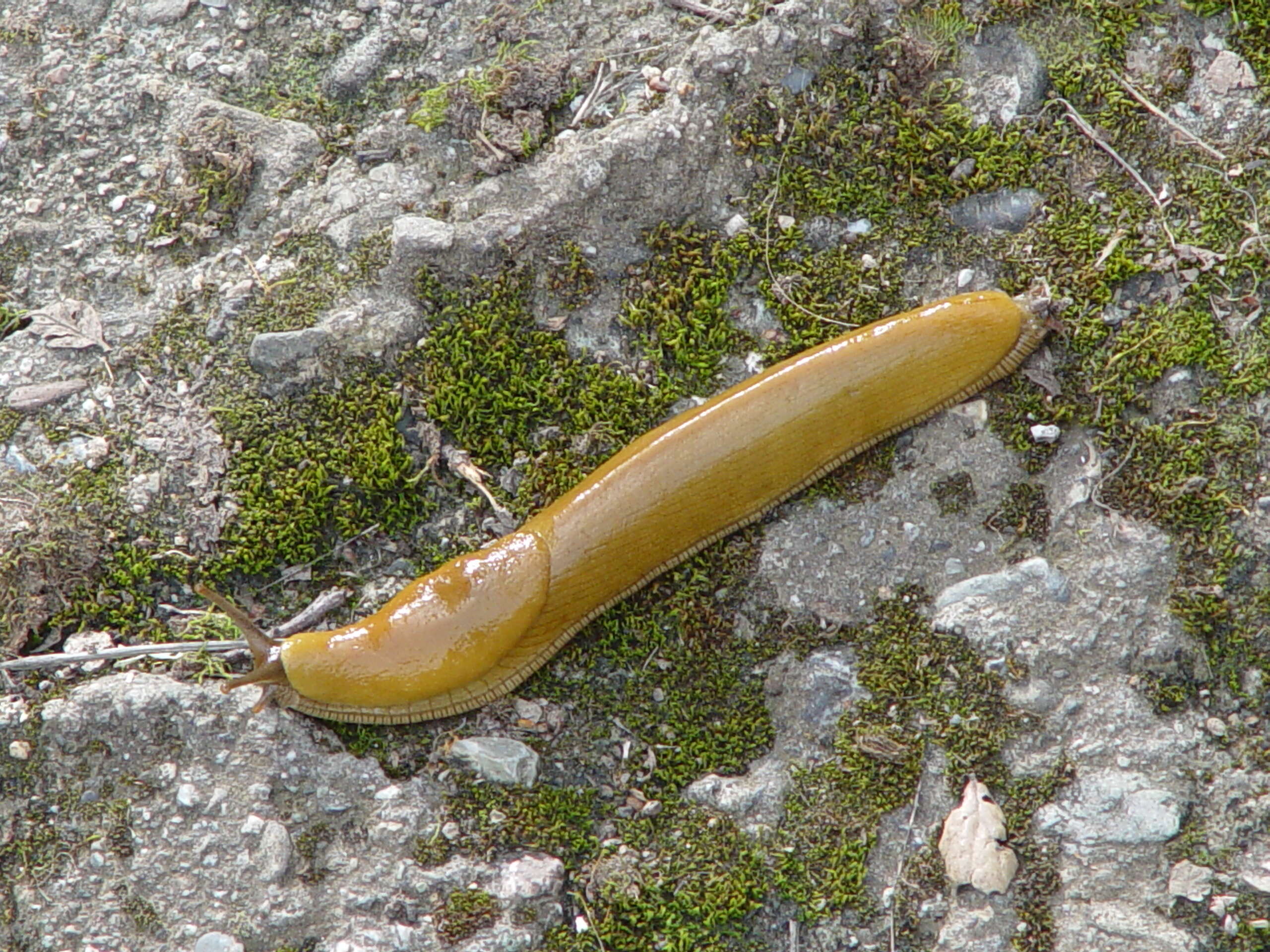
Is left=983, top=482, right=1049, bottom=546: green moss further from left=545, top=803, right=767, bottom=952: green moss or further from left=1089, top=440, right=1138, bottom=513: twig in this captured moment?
left=545, top=803, right=767, bottom=952: green moss

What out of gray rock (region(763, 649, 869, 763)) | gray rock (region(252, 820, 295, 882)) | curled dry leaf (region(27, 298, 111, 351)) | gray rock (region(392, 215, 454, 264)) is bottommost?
gray rock (region(252, 820, 295, 882))

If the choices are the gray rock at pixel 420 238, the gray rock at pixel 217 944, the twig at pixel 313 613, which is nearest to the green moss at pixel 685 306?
the gray rock at pixel 420 238

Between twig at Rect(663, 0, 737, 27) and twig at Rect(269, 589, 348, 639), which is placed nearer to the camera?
twig at Rect(269, 589, 348, 639)

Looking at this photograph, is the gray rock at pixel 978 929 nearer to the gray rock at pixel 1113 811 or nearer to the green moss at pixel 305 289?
the gray rock at pixel 1113 811

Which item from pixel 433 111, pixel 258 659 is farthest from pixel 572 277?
pixel 258 659

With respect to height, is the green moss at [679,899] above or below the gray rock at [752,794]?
below

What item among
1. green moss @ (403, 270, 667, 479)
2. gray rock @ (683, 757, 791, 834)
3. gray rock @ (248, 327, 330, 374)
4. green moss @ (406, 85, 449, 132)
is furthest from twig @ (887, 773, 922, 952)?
green moss @ (406, 85, 449, 132)
